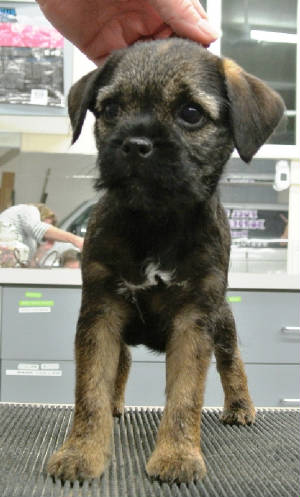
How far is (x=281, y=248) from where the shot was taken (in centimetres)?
320

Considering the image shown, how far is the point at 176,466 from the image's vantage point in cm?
91

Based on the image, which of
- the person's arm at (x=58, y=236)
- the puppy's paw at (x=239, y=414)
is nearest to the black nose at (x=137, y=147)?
the puppy's paw at (x=239, y=414)

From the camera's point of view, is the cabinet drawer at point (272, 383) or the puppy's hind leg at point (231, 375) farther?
the cabinet drawer at point (272, 383)

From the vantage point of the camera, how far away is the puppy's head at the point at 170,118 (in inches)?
36.0

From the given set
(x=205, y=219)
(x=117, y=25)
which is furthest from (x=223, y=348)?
(x=117, y=25)

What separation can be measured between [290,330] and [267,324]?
0.10 meters

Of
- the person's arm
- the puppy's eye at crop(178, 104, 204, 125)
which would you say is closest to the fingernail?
the puppy's eye at crop(178, 104, 204, 125)

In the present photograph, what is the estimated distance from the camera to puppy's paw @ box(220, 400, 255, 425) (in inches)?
52.3

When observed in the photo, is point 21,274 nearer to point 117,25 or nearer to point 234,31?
point 117,25

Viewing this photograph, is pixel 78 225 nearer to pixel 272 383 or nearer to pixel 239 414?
pixel 272 383

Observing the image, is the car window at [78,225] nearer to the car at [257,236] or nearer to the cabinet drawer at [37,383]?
the car at [257,236]

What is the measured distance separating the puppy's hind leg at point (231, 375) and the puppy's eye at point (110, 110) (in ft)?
1.76

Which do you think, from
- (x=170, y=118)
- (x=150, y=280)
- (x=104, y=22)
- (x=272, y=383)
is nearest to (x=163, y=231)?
(x=150, y=280)

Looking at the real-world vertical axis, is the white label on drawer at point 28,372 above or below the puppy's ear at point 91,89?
below
